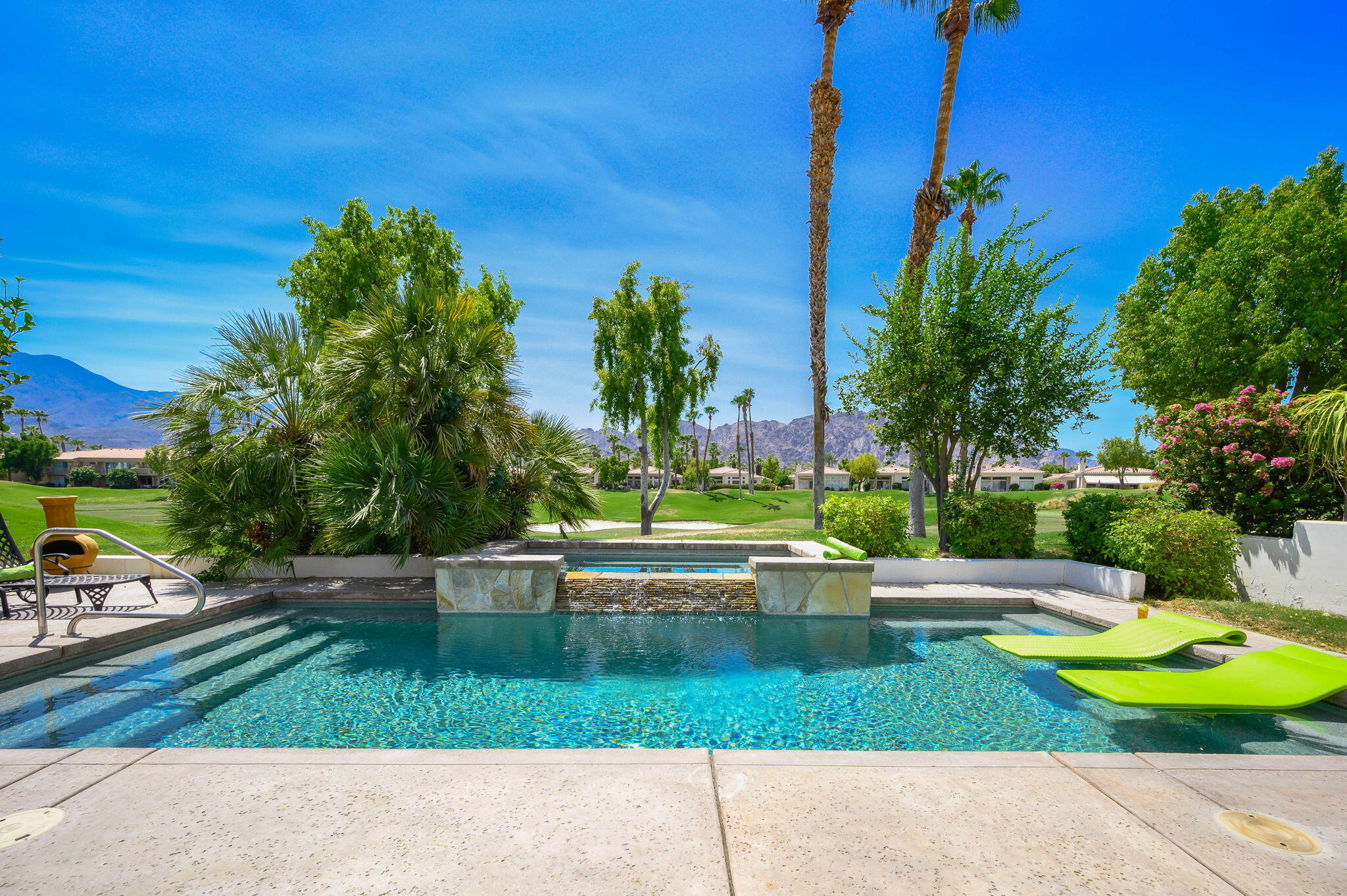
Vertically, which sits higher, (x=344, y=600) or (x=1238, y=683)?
(x=1238, y=683)

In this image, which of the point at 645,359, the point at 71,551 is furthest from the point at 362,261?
the point at 71,551

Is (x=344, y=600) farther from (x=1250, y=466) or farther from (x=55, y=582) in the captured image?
(x=1250, y=466)

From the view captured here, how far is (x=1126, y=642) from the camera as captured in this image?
215 inches

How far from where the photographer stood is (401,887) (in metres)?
2.16

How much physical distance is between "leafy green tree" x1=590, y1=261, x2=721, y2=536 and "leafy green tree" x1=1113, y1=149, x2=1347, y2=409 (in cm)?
1492

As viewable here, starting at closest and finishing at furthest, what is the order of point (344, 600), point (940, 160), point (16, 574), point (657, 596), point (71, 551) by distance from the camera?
point (16, 574), point (71, 551), point (657, 596), point (344, 600), point (940, 160)

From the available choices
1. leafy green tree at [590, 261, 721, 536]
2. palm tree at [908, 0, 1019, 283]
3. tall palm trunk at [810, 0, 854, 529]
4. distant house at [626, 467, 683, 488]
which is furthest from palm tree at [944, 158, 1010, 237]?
distant house at [626, 467, 683, 488]

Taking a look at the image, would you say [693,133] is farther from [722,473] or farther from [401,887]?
[722,473]

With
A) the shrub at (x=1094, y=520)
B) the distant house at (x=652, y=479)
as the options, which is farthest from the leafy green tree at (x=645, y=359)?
the distant house at (x=652, y=479)

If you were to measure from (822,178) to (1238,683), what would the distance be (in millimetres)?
13963

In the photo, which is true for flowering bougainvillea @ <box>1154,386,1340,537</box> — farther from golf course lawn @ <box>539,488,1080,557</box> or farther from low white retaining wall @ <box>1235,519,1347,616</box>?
golf course lawn @ <box>539,488,1080,557</box>

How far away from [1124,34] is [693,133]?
9.31 metres

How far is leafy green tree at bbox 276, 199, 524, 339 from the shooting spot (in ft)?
53.9

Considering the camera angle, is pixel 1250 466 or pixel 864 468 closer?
pixel 1250 466
